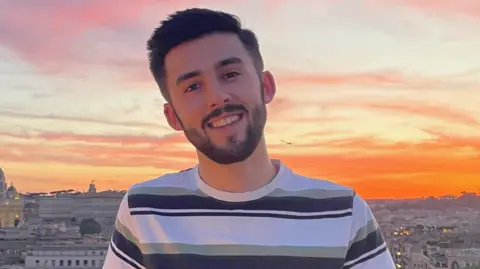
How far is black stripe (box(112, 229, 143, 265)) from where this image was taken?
1214 mm

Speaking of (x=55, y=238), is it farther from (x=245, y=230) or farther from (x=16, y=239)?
(x=245, y=230)

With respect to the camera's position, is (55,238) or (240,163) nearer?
(240,163)

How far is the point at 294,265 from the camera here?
116 cm

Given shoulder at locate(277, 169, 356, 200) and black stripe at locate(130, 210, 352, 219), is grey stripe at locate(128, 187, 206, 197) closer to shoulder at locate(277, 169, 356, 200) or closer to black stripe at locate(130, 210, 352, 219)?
black stripe at locate(130, 210, 352, 219)

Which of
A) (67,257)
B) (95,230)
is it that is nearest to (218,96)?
(67,257)

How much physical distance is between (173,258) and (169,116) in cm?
20

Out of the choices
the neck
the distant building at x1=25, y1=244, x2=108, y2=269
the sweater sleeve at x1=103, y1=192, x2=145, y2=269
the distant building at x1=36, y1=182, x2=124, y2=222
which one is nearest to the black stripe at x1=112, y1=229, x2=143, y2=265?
the sweater sleeve at x1=103, y1=192, x2=145, y2=269

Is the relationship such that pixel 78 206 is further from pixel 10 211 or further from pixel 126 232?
pixel 126 232

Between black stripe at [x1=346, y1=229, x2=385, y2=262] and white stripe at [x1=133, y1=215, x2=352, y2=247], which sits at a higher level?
white stripe at [x1=133, y1=215, x2=352, y2=247]

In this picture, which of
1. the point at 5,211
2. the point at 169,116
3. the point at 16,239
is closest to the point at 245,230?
the point at 169,116

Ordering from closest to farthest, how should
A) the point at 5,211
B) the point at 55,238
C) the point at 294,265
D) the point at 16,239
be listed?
the point at 294,265, the point at 55,238, the point at 16,239, the point at 5,211

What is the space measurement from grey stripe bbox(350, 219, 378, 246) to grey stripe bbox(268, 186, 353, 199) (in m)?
0.05

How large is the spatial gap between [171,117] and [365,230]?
316 mm

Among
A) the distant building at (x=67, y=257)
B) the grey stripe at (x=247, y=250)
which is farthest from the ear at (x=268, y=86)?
the distant building at (x=67, y=257)
